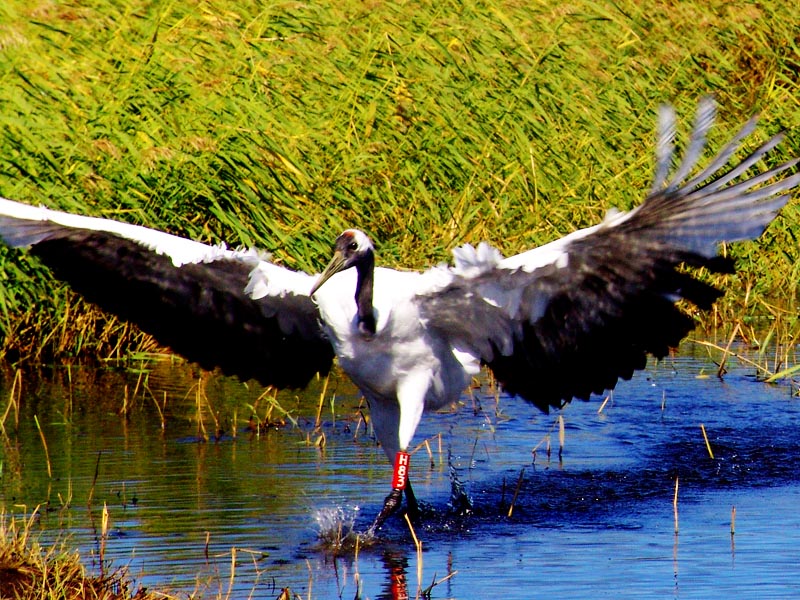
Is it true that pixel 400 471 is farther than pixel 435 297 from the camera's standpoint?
Yes

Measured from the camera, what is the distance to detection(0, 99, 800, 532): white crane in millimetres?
5061

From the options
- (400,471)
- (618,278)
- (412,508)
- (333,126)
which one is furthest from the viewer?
(333,126)

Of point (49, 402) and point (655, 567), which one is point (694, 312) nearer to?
point (49, 402)

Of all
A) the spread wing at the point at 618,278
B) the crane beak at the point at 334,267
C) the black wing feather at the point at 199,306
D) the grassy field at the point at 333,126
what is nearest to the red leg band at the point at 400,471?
the spread wing at the point at 618,278

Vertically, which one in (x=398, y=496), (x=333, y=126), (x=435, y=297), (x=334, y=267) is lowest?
(x=398, y=496)

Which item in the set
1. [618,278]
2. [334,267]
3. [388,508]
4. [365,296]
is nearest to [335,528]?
[388,508]

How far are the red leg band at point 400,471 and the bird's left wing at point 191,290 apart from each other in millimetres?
603

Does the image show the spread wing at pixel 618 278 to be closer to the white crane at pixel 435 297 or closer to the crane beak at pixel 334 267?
the white crane at pixel 435 297

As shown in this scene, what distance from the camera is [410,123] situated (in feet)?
31.5

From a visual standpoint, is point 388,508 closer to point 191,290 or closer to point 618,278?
point 191,290

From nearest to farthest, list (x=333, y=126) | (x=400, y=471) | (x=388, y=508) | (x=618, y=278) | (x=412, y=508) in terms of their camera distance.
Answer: (x=618, y=278) → (x=388, y=508) → (x=400, y=471) → (x=412, y=508) → (x=333, y=126)

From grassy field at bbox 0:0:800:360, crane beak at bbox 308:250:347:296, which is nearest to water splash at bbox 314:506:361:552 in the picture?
crane beak at bbox 308:250:347:296

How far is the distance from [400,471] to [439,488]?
1.83 feet

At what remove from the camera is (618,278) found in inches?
204
